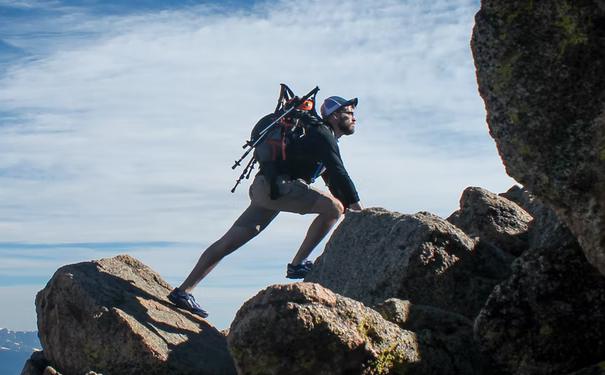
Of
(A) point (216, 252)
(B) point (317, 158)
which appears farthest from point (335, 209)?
(A) point (216, 252)

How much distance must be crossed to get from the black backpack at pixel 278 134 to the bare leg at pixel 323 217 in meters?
1.04

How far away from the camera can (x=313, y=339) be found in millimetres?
8312

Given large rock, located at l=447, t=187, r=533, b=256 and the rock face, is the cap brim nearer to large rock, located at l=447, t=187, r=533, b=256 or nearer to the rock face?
large rock, located at l=447, t=187, r=533, b=256

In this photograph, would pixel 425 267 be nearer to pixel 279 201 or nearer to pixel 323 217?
pixel 323 217

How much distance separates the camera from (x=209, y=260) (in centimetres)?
1405

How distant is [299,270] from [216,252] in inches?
86.1

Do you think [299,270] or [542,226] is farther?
[299,270]

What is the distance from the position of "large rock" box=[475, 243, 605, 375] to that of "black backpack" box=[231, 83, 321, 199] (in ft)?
20.9

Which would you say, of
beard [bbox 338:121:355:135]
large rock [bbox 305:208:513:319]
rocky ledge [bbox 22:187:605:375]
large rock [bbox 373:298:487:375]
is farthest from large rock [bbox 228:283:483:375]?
beard [bbox 338:121:355:135]

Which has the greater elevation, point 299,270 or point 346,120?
point 346,120

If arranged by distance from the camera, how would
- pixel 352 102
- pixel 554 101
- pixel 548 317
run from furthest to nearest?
pixel 352 102 → pixel 548 317 → pixel 554 101

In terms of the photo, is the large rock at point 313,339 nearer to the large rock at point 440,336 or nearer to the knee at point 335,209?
the large rock at point 440,336

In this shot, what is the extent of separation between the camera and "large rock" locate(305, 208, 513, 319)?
11.7m

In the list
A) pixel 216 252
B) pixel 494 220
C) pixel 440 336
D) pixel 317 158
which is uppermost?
pixel 317 158
